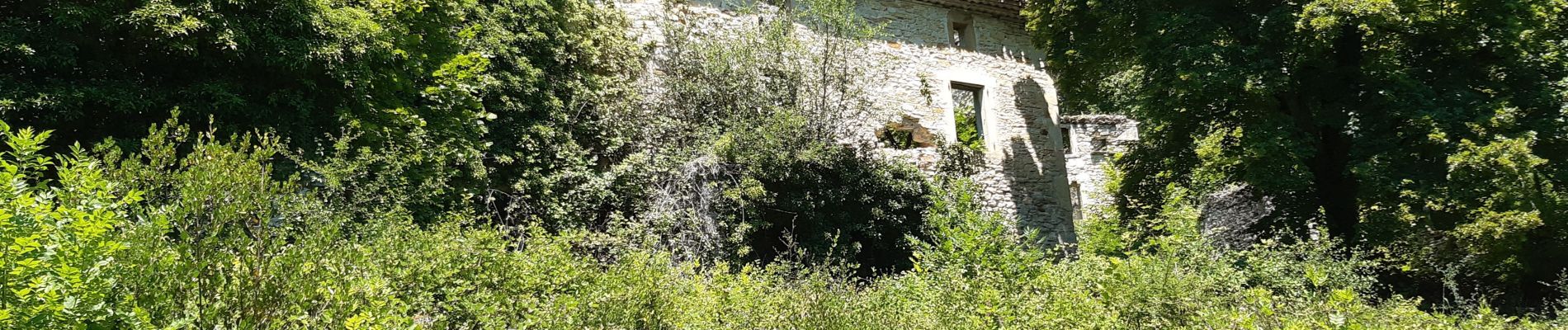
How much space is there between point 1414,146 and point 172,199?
990 cm

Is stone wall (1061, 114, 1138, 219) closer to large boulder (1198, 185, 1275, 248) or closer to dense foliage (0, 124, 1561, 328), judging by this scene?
large boulder (1198, 185, 1275, 248)

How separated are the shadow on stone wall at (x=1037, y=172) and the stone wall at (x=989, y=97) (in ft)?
0.05

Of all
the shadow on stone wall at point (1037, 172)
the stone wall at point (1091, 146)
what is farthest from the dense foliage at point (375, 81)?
the stone wall at point (1091, 146)

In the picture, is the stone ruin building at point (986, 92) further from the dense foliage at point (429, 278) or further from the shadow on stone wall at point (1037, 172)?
the dense foliage at point (429, 278)

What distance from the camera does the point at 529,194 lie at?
8.27 metres

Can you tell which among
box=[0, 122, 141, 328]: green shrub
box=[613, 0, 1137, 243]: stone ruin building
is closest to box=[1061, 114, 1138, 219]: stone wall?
box=[613, 0, 1137, 243]: stone ruin building

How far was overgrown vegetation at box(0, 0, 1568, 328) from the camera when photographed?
2.96m

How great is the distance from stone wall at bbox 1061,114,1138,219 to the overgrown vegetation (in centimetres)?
333

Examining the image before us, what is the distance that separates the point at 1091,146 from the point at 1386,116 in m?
6.39

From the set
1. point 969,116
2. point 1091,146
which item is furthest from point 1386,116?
point 969,116

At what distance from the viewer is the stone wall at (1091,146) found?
47.2ft

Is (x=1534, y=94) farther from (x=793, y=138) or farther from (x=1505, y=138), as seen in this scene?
(x=793, y=138)

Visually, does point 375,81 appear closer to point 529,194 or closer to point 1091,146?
point 529,194

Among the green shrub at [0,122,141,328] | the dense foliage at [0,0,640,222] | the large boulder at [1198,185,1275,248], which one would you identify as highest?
the dense foliage at [0,0,640,222]
